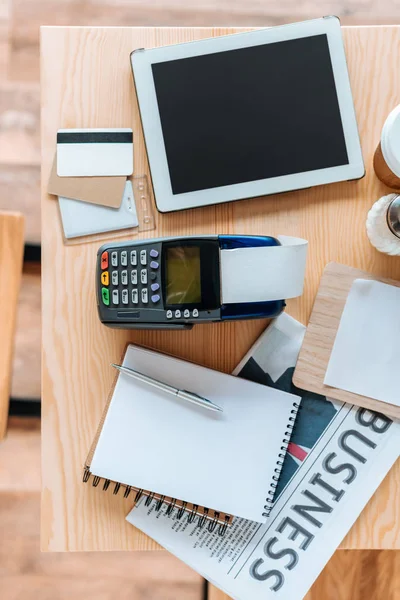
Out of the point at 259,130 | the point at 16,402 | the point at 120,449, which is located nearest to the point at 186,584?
the point at 16,402

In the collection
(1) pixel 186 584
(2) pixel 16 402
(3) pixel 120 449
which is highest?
(3) pixel 120 449

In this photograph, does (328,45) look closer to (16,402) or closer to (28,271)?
(28,271)

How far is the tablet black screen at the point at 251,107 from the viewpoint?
0.60 meters

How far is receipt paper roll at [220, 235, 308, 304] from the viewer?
53 centimetres

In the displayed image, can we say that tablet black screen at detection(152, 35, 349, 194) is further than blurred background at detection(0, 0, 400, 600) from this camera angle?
No

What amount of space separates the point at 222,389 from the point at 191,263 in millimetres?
158

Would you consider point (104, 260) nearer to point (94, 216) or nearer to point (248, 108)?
point (94, 216)

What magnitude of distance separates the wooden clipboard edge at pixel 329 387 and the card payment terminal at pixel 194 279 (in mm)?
78

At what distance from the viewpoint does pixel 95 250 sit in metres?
0.63

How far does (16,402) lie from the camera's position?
41.3 inches

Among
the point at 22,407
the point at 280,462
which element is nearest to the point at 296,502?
the point at 280,462

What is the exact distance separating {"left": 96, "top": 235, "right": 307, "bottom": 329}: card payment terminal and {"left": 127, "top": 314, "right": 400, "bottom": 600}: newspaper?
0.10 meters

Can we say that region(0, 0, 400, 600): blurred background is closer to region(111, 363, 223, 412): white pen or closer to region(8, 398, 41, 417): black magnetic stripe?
region(8, 398, 41, 417): black magnetic stripe

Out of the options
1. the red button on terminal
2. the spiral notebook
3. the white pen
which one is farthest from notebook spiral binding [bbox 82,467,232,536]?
the red button on terminal
